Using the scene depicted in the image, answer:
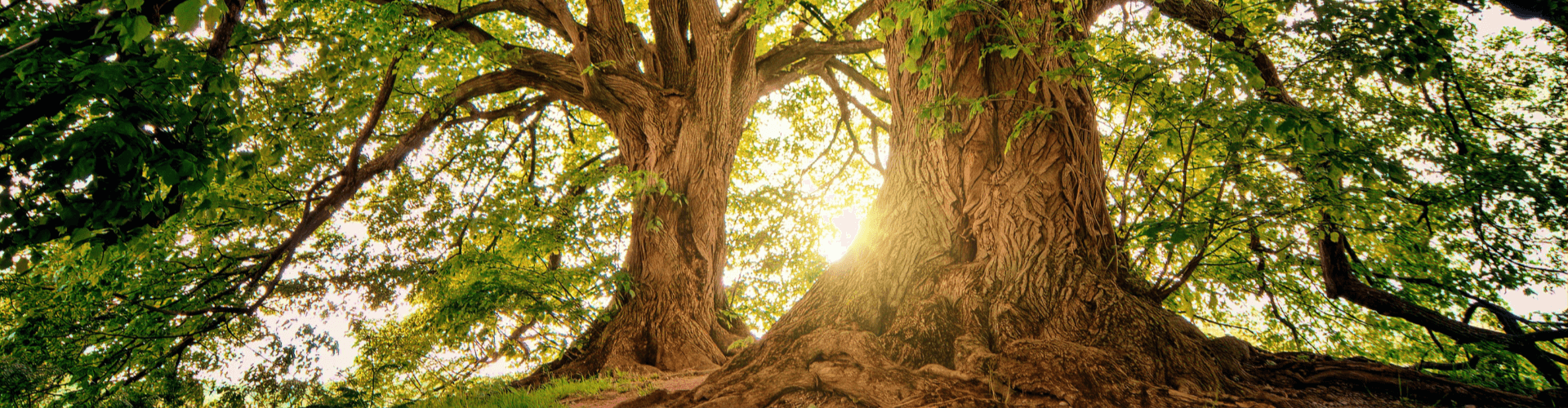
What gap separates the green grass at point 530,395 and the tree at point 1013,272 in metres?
0.92

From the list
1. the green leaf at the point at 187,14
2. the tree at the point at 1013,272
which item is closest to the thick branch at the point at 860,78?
the tree at the point at 1013,272

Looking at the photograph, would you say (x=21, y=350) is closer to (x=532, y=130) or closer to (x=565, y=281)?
(x=565, y=281)

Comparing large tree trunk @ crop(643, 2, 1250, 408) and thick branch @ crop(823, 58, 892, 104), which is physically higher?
thick branch @ crop(823, 58, 892, 104)

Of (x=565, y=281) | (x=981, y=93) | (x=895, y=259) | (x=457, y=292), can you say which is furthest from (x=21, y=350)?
(x=981, y=93)

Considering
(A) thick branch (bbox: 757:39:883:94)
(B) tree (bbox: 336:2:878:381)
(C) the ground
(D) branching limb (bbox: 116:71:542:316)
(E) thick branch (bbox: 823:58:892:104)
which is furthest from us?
(E) thick branch (bbox: 823:58:892:104)

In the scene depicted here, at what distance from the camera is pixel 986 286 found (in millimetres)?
3016

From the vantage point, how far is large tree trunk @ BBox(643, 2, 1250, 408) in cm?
246

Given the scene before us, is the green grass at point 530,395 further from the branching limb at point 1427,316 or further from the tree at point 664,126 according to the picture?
the branching limb at point 1427,316

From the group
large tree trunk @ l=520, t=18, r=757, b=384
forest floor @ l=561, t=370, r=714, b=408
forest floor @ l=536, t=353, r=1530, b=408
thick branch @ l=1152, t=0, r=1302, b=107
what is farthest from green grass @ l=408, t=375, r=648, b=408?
thick branch @ l=1152, t=0, r=1302, b=107

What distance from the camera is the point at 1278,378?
2.70 m

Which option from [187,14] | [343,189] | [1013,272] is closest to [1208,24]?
[1013,272]

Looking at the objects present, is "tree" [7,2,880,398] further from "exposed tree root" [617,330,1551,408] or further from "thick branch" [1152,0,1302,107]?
"thick branch" [1152,0,1302,107]

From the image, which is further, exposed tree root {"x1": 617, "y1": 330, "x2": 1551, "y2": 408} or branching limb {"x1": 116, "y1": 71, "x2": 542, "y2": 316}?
branching limb {"x1": 116, "y1": 71, "x2": 542, "y2": 316}

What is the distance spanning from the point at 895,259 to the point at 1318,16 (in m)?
2.18
